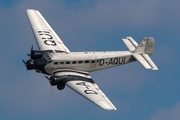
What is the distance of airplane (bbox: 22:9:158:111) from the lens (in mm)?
47656

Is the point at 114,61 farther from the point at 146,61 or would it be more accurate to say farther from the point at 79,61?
the point at 79,61

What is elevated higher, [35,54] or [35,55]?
[35,54]

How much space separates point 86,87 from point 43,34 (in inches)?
544

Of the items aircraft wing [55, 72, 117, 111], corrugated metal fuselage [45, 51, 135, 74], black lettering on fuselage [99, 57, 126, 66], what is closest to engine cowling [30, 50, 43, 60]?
corrugated metal fuselage [45, 51, 135, 74]

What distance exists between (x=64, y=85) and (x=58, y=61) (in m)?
3.29

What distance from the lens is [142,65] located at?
51.9 metres

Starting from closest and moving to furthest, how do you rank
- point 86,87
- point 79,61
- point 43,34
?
point 86,87
point 79,61
point 43,34

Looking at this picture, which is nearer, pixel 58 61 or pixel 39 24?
pixel 58 61

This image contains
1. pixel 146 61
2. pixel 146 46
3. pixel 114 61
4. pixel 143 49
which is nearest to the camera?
pixel 146 61

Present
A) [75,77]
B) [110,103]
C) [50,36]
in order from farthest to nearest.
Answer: [50,36], [75,77], [110,103]

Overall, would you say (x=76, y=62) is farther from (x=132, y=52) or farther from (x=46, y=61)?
(x=132, y=52)

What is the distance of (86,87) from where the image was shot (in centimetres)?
4775

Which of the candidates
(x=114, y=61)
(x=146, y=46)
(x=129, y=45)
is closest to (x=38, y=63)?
(x=114, y=61)

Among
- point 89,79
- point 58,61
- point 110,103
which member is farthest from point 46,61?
point 110,103
